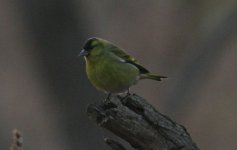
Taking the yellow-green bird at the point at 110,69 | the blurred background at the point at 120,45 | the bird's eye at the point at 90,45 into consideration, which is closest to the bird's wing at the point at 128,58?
the yellow-green bird at the point at 110,69

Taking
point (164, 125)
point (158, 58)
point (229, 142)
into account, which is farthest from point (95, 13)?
point (164, 125)

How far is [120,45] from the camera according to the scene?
1013 cm

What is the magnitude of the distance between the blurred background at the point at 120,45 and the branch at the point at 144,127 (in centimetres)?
248

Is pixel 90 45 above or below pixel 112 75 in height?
above

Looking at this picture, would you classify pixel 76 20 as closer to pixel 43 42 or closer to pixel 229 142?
pixel 43 42

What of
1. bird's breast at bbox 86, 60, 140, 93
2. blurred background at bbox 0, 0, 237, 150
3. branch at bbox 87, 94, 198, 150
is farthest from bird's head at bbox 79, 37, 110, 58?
branch at bbox 87, 94, 198, 150

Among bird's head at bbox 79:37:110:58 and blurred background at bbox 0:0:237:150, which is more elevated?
bird's head at bbox 79:37:110:58

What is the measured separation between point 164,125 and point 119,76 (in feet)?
3.51

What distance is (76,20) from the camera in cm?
719

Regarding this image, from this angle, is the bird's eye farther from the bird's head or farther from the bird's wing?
the bird's wing

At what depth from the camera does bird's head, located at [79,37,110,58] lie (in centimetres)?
572

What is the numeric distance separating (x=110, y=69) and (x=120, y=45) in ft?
15.2

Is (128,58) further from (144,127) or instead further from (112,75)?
(144,127)

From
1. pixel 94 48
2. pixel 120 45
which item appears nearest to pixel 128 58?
pixel 94 48
